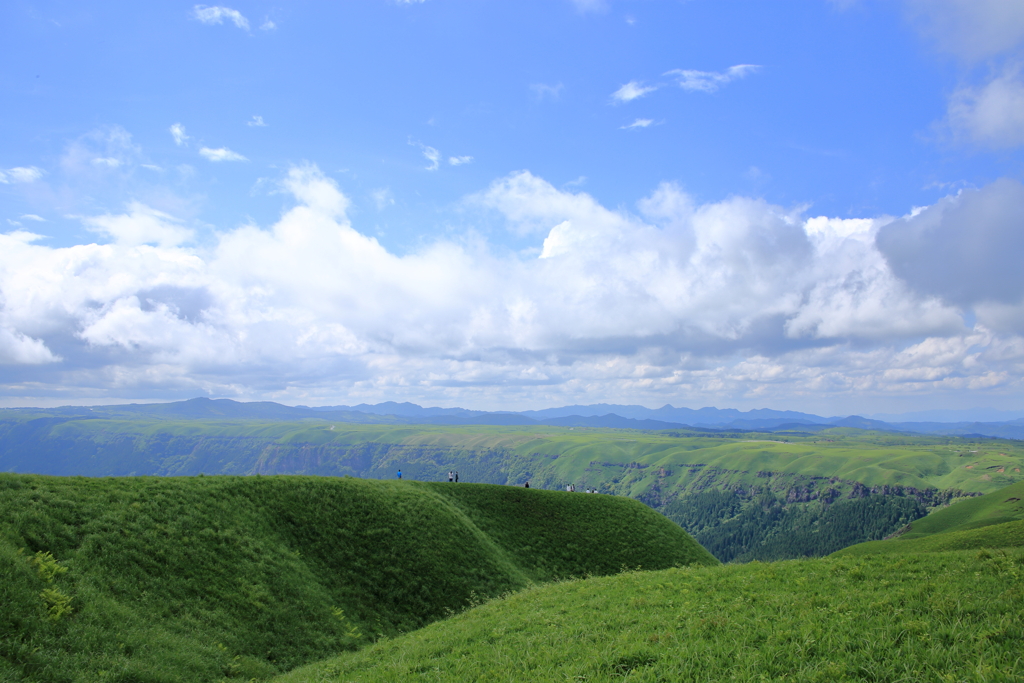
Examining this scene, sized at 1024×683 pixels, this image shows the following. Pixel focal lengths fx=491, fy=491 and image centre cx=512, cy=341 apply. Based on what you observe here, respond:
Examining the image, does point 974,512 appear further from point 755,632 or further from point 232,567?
point 232,567

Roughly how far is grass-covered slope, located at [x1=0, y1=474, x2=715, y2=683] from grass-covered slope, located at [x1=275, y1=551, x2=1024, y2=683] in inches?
243

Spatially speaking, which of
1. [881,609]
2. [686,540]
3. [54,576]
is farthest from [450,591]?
[686,540]

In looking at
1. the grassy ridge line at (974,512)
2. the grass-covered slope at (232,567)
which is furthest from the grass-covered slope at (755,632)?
the grassy ridge line at (974,512)

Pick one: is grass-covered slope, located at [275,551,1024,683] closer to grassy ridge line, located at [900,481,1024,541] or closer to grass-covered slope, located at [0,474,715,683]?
grass-covered slope, located at [0,474,715,683]

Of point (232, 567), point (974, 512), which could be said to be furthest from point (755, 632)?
point (974, 512)

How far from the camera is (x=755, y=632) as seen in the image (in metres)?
13.7

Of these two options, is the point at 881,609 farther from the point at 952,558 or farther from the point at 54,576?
the point at 54,576

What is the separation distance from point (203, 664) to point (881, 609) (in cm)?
2457

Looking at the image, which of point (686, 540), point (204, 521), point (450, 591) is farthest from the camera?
point (686, 540)

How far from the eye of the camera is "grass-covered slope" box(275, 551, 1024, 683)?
11.2 m

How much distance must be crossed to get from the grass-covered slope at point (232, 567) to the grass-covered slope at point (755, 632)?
6.18 m

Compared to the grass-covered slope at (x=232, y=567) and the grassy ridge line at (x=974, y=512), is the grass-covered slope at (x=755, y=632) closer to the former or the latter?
the grass-covered slope at (x=232, y=567)

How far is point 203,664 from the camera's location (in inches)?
794

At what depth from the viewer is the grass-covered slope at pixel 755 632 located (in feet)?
36.9
